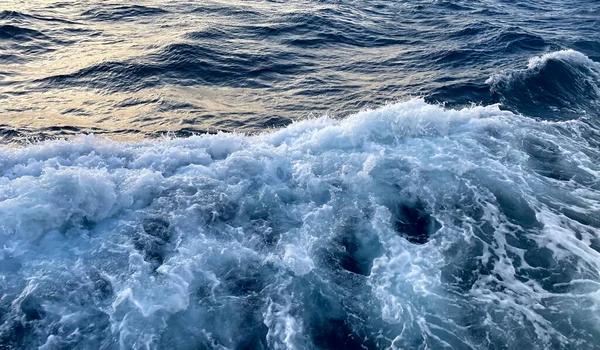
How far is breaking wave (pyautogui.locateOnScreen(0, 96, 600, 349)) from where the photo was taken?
5.65m

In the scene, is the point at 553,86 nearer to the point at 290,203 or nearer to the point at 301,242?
the point at 290,203

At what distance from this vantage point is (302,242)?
22.6 feet

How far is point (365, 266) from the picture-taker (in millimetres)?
6672

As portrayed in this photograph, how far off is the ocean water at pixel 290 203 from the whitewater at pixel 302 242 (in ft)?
0.10

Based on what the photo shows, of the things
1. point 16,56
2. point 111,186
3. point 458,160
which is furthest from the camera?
point 16,56

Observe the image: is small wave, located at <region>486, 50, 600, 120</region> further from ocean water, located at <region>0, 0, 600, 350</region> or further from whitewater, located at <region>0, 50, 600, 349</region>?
whitewater, located at <region>0, 50, 600, 349</region>

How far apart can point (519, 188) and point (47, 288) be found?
25.2 ft

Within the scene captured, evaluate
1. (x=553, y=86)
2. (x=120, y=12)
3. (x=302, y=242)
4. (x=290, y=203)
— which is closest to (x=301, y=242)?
(x=302, y=242)

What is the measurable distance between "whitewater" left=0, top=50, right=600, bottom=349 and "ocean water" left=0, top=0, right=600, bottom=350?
31mm

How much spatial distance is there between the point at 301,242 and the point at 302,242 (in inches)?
0.6

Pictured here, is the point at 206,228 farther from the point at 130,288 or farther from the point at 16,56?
the point at 16,56

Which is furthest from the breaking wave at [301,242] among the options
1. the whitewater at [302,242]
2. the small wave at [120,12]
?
the small wave at [120,12]

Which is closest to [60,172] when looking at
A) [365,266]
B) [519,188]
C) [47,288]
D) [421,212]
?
[47,288]

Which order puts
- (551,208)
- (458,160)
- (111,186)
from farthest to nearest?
(458,160) → (551,208) → (111,186)
